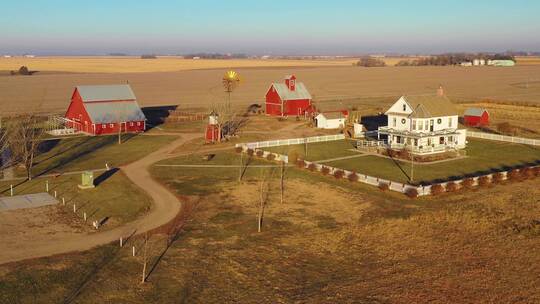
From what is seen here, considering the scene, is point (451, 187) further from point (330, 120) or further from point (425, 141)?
point (330, 120)

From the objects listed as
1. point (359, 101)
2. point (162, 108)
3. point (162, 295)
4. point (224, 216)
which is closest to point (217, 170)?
point (224, 216)

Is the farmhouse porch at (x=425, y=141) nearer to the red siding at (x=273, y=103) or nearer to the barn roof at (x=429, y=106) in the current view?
the barn roof at (x=429, y=106)

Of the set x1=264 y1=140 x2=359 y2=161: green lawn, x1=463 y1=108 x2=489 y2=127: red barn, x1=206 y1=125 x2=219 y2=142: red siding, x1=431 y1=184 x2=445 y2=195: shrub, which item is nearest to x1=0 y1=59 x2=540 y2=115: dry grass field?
x1=463 y1=108 x2=489 y2=127: red barn

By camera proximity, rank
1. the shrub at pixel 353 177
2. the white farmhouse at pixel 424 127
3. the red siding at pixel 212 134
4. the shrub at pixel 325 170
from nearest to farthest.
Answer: the shrub at pixel 353 177 < the shrub at pixel 325 170 < the white farmhouse at pixel 424 127 < the red siding at pixel 212 134

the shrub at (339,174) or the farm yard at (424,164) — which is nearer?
the shrub at (339,174)

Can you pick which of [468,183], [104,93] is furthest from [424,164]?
[104,93]

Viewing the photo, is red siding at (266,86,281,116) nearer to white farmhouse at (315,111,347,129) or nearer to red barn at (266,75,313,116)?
red barn at (266,75,313,116)

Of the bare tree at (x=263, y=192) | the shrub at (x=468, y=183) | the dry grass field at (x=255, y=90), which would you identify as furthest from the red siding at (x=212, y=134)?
the dry grass field at (x=255, y=90)
